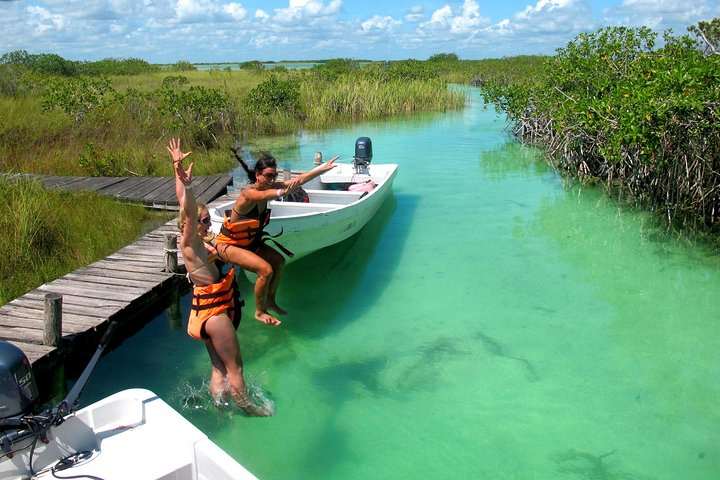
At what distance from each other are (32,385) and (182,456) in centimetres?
103

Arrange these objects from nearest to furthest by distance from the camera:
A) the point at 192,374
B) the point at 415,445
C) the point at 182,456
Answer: the point at 182,456
the point at 415,445
the point at 192,374

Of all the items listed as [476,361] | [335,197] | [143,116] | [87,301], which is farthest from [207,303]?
[143,116]

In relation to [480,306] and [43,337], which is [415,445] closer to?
[480,306]

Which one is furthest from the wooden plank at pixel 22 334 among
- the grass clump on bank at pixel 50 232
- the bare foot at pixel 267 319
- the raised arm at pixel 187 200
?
the raised arm at pixel 187 200

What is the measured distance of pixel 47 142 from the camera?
13.3 m

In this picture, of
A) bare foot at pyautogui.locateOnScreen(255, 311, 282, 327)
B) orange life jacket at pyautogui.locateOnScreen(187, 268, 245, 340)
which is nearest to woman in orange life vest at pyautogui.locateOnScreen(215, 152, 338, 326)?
bare foot at pyautogui.locateOnScreen(255, 311, 282, 327)

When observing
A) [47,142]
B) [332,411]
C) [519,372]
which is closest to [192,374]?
[332,411]

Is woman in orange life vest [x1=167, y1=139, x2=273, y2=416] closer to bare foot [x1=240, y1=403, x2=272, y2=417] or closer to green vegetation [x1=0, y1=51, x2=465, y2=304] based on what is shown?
bare foot [x1=240, y1=403, x2=272, y2=417]

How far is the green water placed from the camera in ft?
15.7

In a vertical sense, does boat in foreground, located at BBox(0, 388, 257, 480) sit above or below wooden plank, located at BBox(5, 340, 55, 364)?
above

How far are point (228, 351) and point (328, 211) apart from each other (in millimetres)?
3041

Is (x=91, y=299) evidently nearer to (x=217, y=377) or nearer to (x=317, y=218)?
(x=217, y=377)

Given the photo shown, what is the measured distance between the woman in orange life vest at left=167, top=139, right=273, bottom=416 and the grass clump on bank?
3219 mm

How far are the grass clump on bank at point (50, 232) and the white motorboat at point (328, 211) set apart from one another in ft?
6.80
